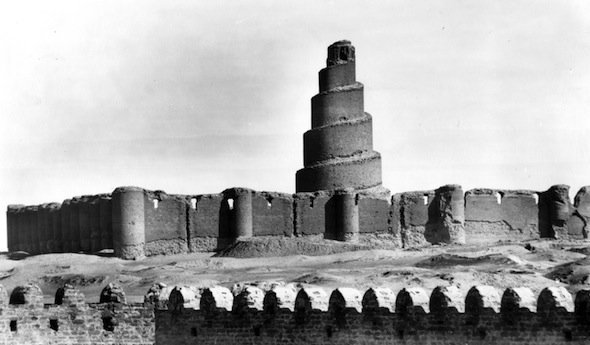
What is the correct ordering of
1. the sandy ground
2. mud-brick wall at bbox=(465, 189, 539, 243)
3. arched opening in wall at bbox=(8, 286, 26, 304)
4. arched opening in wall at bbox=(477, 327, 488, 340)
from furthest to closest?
mud-brick wall at bbox=(465, 189, 539, 243) < the sandy ground < arched opening in wall at bbox=(8, 286, 26, 304) < arched opening in wall at bbox=(477, 327, 488, 340)

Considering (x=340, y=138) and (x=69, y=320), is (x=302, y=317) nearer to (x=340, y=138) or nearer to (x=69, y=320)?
(x=69, y=320)

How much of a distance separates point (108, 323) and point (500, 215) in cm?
3877

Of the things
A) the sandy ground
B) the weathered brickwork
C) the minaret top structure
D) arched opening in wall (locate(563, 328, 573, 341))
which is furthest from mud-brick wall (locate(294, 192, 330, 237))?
arched opening in wall (locate(563, 328, 573, 341))

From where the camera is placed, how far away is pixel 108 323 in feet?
72.5

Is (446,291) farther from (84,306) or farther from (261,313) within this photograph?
(84,306)

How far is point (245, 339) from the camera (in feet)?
71.3

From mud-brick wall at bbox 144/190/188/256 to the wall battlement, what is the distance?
33447mm

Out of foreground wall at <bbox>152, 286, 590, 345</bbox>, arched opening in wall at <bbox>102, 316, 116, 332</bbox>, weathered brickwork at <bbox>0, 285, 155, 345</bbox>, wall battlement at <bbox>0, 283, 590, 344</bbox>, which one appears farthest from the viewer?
arched opening in wall at <bbox>102, 316, 116, 332</bbox>

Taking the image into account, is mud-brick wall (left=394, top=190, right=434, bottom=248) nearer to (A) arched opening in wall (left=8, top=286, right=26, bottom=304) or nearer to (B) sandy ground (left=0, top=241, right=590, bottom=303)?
(B) sandy ground (left=0, top=241, right=590, bottom=303)

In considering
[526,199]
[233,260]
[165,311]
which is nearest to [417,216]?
[526,199]

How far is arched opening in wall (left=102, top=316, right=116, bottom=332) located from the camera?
22.0 m

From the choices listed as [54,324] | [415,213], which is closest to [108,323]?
[54,324]

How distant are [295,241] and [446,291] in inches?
1385

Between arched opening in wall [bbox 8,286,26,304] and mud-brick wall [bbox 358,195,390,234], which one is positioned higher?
mud-brick wall [bbox 358,195,390,234]
